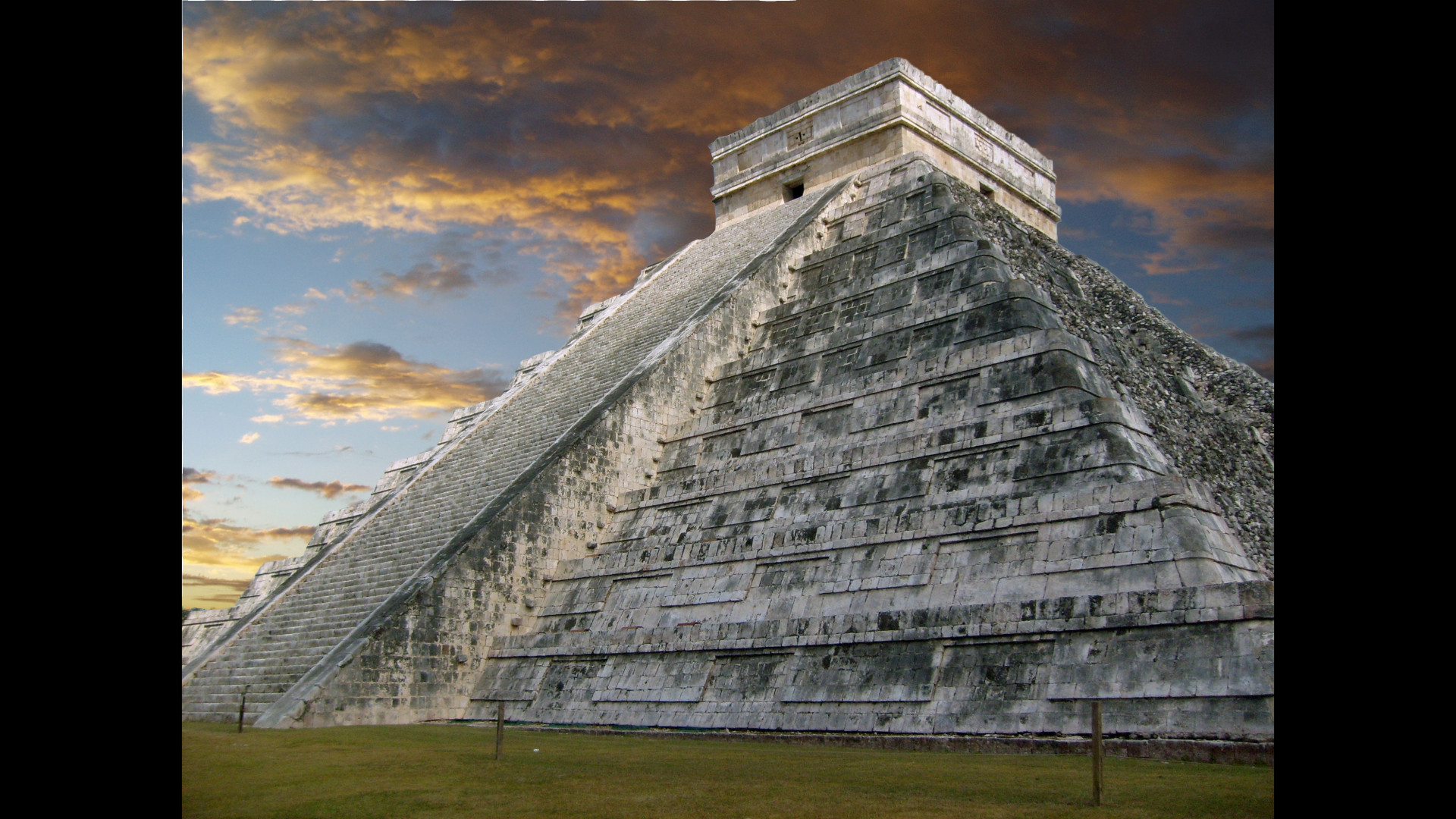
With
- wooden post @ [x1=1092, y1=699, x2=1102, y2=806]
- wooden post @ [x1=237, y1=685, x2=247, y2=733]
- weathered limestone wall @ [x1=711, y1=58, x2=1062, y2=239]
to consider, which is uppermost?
weathered limestone wall @ [x1=711, y1=58, x2=1062, y2=239]

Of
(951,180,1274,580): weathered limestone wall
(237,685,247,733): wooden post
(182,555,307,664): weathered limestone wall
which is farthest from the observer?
(182,555,307,664): weathered limestone wall

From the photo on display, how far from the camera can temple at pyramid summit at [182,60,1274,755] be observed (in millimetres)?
8500

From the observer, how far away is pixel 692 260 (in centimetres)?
2084

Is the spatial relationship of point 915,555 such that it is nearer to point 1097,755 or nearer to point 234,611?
point 1097,755

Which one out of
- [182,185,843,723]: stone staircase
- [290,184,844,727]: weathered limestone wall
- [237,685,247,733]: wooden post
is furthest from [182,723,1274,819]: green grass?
[182,185,843,723]: stone staircase

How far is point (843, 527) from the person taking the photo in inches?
427

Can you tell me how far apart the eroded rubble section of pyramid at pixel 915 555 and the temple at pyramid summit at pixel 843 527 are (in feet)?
0.10

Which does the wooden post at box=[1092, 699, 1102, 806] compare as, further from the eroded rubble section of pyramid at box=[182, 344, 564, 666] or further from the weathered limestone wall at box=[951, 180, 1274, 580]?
the eroded rubble section of pyramid at box=[182, 344, 564, 666]

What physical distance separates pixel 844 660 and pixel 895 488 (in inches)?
80.2

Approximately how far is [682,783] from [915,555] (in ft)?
14.1

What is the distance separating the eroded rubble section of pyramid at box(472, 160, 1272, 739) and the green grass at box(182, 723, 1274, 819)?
0.80 m

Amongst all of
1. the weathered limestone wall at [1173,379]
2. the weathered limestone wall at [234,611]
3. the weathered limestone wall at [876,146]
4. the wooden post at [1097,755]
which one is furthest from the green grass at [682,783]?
the weathered limestone wall at [876,146]
